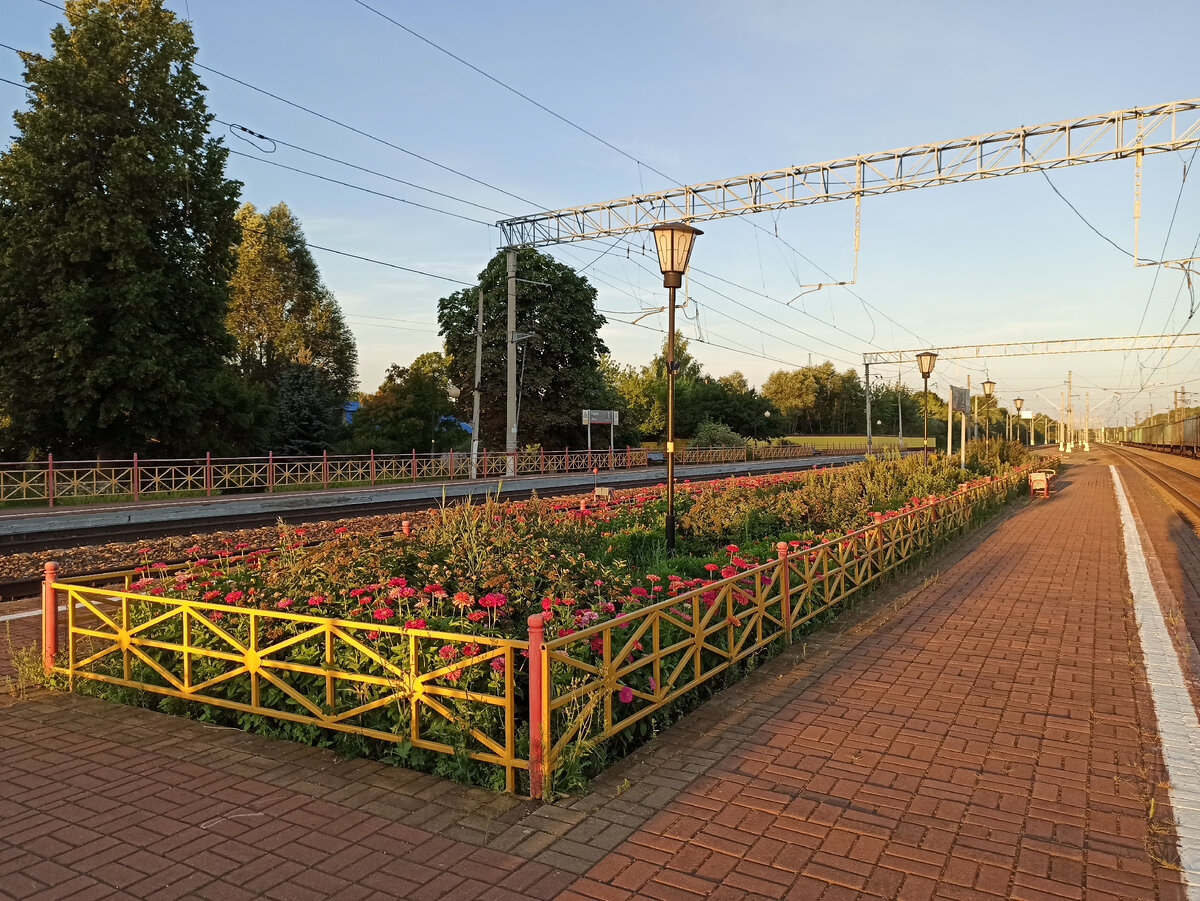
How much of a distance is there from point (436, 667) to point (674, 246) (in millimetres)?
5837

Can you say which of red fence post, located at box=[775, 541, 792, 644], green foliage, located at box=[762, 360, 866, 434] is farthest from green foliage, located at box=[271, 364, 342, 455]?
green foliage, located at box=[762, 360, 866, 434]

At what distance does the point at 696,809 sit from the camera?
3795 mm

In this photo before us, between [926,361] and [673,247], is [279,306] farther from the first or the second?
[673,247]

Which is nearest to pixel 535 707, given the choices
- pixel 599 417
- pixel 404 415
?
pixel 599 417

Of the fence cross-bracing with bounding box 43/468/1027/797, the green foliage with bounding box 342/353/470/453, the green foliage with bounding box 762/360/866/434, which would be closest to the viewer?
the fence cross-bracing with bounding box 43/468/1027/797

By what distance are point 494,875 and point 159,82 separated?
29194 millimetres

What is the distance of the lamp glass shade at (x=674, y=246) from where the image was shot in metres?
8.70

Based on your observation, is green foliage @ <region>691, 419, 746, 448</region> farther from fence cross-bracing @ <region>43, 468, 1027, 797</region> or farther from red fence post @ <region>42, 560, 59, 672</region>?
red fence post @ <region>42, 560, 59, 672</region>

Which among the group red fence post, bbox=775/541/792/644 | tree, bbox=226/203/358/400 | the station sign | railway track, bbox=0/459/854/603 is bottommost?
railway track, bbox=0/459/854/603

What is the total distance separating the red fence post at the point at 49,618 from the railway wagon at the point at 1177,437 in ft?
221

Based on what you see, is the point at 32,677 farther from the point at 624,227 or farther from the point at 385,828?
the point at 624,227

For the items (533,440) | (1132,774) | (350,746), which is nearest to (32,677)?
(350,746)

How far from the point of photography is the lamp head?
8.70m

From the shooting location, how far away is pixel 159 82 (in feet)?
82.4
